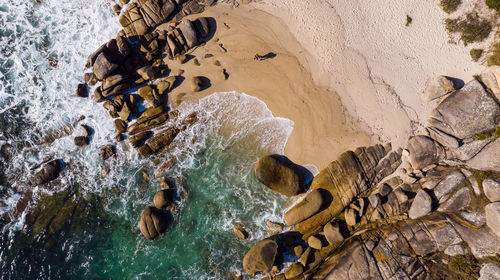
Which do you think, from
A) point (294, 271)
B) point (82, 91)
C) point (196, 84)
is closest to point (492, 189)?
point (294, 271)

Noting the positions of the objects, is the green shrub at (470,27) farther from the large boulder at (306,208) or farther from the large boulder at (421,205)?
the large boulder at (306,208)

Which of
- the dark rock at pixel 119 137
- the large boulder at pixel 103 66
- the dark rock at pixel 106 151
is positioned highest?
the large boulder at pixel 103 66

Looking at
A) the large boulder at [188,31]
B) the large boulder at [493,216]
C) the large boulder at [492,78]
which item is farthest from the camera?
the large boulder at [188,31]

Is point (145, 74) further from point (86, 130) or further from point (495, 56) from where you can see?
point (495, 56)

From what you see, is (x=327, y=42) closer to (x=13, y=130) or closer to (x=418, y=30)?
(x=418, y=30)

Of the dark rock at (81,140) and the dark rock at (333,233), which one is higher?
the dark rock at (81,140)

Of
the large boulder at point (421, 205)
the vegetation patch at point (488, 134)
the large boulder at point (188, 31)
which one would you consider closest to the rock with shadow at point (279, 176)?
the large boulder at point (421, 205)

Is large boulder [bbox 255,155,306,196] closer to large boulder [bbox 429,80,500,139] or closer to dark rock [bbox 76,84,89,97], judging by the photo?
large boulder [bbox 429,80,500,139]
